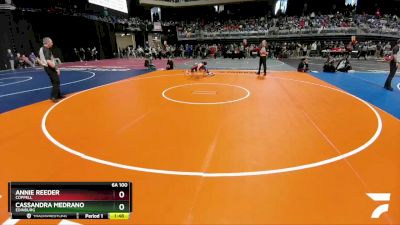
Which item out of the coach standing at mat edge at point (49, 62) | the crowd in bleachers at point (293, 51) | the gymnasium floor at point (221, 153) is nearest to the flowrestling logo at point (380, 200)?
the gymnasium floor at point (221, 153)

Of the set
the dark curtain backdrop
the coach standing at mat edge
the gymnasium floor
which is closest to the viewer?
the gymnasium floor

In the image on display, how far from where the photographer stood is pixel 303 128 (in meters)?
5.20

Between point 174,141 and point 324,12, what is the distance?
121 feet

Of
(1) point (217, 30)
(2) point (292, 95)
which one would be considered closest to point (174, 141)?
(2) point (292, 95)

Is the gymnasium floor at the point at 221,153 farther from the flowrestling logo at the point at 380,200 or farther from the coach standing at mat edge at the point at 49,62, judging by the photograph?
the coach standing at mat edge at the point at 49,62

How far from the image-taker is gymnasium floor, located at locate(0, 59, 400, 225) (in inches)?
112

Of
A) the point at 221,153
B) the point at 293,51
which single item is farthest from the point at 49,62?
the point at 293,51

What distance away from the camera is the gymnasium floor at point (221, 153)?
2854mm
